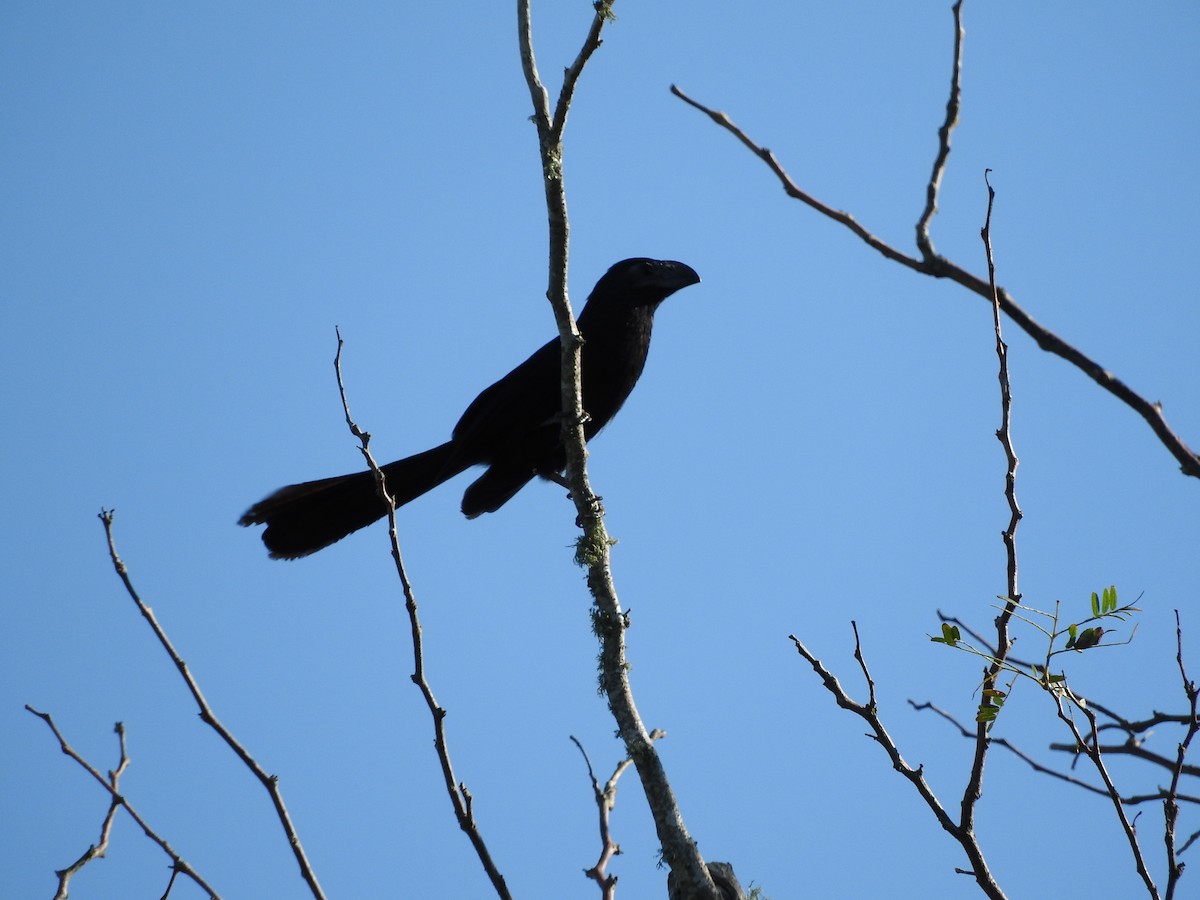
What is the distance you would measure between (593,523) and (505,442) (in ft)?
4.86

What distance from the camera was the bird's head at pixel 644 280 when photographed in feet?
19.3

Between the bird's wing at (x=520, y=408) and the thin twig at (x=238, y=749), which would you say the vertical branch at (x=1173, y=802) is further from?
the bird's wing at (x=520, y=408)

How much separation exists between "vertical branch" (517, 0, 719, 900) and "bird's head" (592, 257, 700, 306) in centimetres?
189

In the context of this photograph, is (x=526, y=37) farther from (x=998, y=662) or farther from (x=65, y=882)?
(x=65, y=882)

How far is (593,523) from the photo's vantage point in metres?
4.15

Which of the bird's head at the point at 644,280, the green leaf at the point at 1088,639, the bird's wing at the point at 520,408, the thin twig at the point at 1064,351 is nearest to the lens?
the thin twig at the point at 1064,351

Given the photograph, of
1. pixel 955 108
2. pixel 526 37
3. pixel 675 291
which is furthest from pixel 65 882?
pixel 675 291

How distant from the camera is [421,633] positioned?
258 centimetres

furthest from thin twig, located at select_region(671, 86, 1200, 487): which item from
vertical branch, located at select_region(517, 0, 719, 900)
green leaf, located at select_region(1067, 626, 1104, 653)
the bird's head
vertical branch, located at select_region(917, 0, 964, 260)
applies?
the bird's head

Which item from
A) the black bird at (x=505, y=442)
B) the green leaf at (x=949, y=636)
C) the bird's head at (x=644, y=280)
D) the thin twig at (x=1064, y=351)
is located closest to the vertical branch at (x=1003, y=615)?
the green leaf at (x=949, y=636)

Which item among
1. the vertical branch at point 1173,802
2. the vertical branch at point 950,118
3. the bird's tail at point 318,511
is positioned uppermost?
the bird's tail at point 318,511

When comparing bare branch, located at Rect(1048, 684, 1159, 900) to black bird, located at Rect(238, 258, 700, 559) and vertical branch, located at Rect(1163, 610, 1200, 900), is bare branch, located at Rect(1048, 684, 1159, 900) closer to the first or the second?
vertical branch, located at Rect(1163, 610, 1200, 900)

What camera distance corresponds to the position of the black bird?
523cm

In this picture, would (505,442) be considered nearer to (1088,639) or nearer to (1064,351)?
(1088,639)
